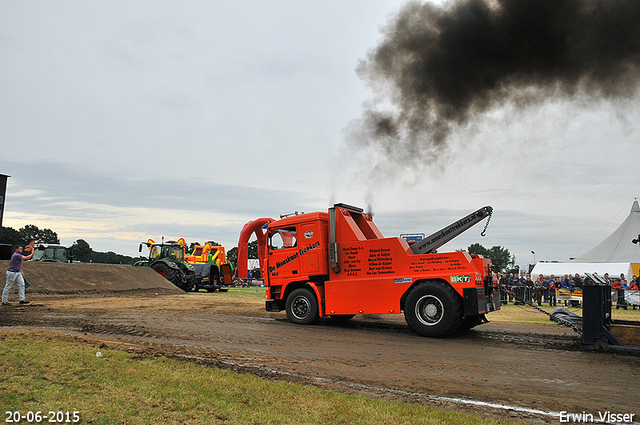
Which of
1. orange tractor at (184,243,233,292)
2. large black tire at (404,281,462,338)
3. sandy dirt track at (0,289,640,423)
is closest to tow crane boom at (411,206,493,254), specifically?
large black tire at (404,281,462,338)

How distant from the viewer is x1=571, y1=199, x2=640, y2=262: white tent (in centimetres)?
2850

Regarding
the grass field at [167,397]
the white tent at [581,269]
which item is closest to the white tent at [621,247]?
the white tent at [581,269]

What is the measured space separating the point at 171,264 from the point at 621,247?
28.9 meters

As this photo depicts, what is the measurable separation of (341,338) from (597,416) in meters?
5.07

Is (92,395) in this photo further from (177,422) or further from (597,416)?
(597,416)

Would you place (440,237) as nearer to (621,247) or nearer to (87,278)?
(87,278)

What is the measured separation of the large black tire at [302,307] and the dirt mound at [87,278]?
1080 cm

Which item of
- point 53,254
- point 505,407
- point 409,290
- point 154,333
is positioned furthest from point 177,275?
point 505,407

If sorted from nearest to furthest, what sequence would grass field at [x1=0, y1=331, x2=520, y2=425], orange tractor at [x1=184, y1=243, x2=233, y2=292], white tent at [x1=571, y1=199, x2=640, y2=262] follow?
grass field at [x1=0, y1=331, x2=520, y2=425], orange tractor at [x1=184, y1=243, x2=233, y2=292], white tent at [x1=571, y1=199, x2=640, y2=262]

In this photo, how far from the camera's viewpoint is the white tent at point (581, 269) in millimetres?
25578

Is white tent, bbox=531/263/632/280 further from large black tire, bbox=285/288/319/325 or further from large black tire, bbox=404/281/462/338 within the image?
large black tire, bbox=285/288/319/325

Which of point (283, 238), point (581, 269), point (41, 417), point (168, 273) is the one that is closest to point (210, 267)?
point (168, 273)

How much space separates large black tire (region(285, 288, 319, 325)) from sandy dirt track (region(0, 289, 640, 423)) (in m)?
0.33

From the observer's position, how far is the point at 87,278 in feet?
61.3
